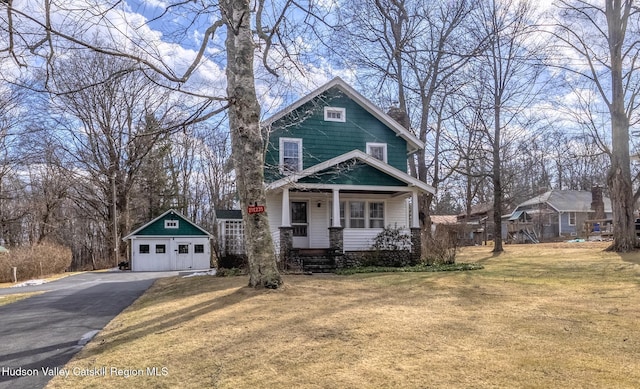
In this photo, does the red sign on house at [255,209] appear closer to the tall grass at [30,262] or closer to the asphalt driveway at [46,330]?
the asphalt driveway at [46,330]

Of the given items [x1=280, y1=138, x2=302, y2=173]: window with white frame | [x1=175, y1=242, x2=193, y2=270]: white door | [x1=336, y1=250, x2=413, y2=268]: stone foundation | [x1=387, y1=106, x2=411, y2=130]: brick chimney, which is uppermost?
[x1=387, y1=106, x2=411, y2=130]: brick chimney

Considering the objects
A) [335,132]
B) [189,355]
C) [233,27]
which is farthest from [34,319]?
[335,132]

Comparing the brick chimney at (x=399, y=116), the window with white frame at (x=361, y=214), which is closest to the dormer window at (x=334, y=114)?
the window with white frame at (x=361, y=214)

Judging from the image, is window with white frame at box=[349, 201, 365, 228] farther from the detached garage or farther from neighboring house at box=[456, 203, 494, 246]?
neighboring house at box=[456, 203, 494, 246]

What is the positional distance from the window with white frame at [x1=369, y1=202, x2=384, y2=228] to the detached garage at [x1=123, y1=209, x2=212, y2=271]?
39.6ft

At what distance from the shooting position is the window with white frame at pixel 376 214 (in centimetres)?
1711

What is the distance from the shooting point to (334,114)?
17172mm

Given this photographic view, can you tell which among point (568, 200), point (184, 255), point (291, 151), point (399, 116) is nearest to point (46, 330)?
point (291, 151)

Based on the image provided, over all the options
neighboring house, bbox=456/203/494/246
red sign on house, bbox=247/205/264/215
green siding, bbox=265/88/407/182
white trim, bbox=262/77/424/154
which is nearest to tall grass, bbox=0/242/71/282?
green siding, bbox=265/88/407/182

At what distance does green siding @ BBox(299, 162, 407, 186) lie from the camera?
1449 centimetres

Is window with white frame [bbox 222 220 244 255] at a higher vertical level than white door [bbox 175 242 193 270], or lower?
higher

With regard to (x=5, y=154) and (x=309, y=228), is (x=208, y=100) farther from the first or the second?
(x=5, y=154)

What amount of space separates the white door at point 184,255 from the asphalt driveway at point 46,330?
15.4 metres

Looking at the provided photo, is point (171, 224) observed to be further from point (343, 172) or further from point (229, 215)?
point (343, 172)
